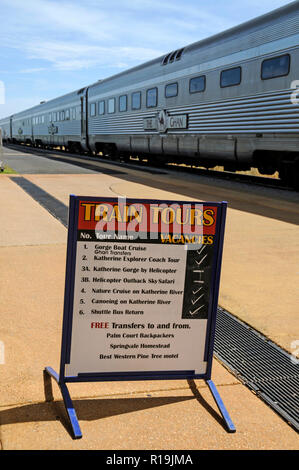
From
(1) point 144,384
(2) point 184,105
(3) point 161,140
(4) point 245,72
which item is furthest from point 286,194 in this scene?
(1) point 144,384

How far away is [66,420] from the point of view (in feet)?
8.22

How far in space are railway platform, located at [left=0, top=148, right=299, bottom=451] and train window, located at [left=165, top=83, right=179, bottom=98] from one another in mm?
10681

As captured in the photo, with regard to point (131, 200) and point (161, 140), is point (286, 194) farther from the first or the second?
point (131, 200)

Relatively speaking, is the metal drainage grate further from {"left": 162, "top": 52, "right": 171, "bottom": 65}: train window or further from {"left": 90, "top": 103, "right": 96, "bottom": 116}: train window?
{"left": 90, "top": 103, "right": 96, "bottom": 116}: train window

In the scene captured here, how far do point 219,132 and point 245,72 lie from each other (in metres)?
2.04

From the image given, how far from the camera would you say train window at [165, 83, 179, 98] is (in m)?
16.2

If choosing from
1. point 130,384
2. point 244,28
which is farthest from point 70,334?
point 244,28

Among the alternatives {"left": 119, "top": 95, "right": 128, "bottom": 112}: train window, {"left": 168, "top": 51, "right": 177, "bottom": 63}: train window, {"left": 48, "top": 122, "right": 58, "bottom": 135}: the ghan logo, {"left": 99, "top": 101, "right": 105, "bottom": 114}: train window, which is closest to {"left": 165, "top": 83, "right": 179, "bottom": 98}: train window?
{"left": 168, "top": 51, "right": 177, "bottom": 63}: train window

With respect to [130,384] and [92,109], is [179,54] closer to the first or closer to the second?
[92,109]

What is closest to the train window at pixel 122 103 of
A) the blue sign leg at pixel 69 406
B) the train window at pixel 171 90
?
the train window at pixel 171 90

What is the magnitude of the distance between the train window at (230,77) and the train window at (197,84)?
42.0 inches

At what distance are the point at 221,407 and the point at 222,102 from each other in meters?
12.0

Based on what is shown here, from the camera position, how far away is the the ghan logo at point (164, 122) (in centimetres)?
1602

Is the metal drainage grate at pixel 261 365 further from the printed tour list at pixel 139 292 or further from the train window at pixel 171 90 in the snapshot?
Answer: the train window at pixel 171 90
